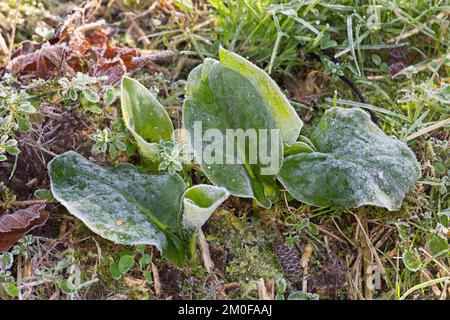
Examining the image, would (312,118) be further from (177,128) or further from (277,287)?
(277,287)

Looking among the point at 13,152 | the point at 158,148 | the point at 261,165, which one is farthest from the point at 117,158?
the point at 261,165

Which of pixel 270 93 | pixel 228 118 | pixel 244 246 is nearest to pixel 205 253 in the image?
pixel 244 246

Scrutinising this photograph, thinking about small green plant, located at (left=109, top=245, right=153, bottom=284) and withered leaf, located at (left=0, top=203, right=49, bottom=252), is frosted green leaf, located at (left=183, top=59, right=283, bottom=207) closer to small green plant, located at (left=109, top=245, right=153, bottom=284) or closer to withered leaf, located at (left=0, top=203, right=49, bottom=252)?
small green plant, located at (left=109, top=245, right=153, bottom=284)

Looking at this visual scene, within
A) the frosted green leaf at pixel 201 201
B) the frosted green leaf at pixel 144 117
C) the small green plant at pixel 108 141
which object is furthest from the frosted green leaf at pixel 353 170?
the small green plant at pixel 108 141

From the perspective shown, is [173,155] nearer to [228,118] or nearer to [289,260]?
[228,118]

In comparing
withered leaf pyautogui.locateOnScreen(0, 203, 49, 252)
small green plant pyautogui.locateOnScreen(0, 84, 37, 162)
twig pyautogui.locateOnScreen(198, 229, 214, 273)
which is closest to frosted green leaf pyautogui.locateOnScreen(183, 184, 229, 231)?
twig pyautogui.locateOnScreen(198, 229, 214, 273)
